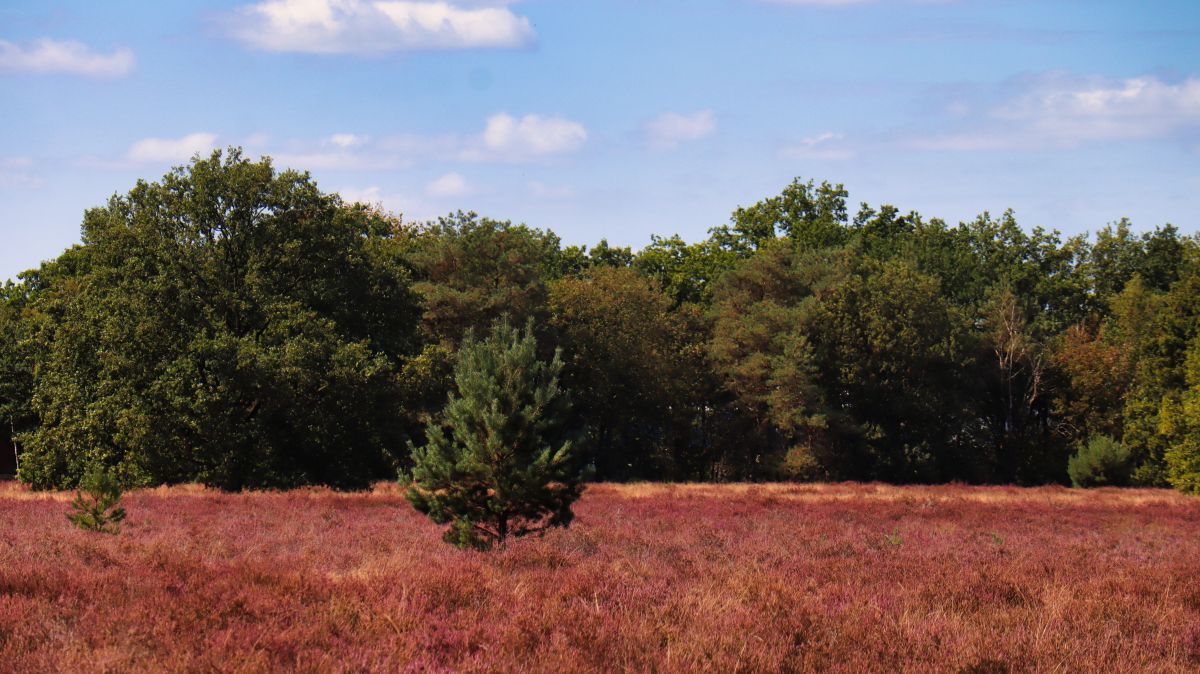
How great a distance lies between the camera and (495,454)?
13.3 meters

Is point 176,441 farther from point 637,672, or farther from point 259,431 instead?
point 637,672

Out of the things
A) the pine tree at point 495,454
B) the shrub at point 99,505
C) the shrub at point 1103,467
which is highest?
the pine tree at point 495,454

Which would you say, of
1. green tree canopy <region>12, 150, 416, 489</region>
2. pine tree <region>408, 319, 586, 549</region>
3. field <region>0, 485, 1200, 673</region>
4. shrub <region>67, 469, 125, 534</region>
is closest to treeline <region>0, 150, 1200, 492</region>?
green tree canopy <region>12, 150, 416, 489</region>

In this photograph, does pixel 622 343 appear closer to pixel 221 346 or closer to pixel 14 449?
pixel 221 346

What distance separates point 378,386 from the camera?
103 feet

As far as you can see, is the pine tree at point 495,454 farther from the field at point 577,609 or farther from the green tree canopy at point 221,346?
the green tree canopy at point 221,346

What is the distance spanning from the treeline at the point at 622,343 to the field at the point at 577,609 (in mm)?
17381

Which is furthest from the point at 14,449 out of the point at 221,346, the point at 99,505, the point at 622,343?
the point at 99,505

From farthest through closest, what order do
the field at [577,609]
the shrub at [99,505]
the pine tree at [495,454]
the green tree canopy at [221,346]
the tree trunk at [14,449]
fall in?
the tree trunk at [14,449] < the green tree canopy at [221,346] < the shrub at [99,505] < the pine tree at [495,454] < the field at [577,609]

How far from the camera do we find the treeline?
31.2 m

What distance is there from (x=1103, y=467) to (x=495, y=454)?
46784 mm

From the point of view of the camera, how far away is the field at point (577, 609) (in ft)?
22.1

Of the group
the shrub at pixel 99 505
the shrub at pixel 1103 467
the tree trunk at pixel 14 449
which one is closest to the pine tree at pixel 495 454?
the shrub at pixel 99 505

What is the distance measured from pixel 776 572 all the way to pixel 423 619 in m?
4.26
